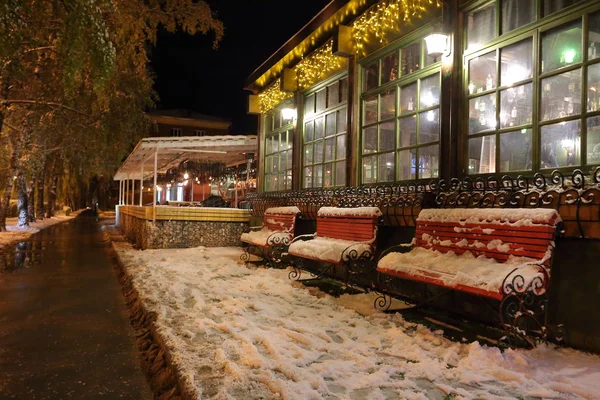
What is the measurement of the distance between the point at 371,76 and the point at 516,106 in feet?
11.5

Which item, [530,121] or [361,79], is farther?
[361,79]

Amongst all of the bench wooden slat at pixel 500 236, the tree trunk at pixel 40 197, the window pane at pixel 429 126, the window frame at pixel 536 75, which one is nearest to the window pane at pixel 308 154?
the window pane at pixel 429 126

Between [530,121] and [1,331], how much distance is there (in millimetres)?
6952

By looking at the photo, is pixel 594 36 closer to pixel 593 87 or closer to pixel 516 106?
pixel 593 87

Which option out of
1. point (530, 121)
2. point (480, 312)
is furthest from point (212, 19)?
point (480, 312)

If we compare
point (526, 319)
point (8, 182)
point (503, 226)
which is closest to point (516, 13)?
point (503, 226)

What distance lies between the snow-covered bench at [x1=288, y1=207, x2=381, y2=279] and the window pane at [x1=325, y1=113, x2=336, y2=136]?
8.42 feet

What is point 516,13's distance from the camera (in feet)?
18.4

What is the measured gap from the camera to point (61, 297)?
7137 millimetres

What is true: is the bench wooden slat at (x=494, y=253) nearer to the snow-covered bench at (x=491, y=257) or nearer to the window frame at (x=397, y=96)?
the snow-covered bench at (x=491, y=257)

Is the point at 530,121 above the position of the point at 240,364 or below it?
above

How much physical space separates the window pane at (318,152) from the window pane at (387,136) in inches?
97.0

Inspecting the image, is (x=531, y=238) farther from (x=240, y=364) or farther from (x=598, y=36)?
(x=240, y=364)

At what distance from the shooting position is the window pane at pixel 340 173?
9.36 meters
